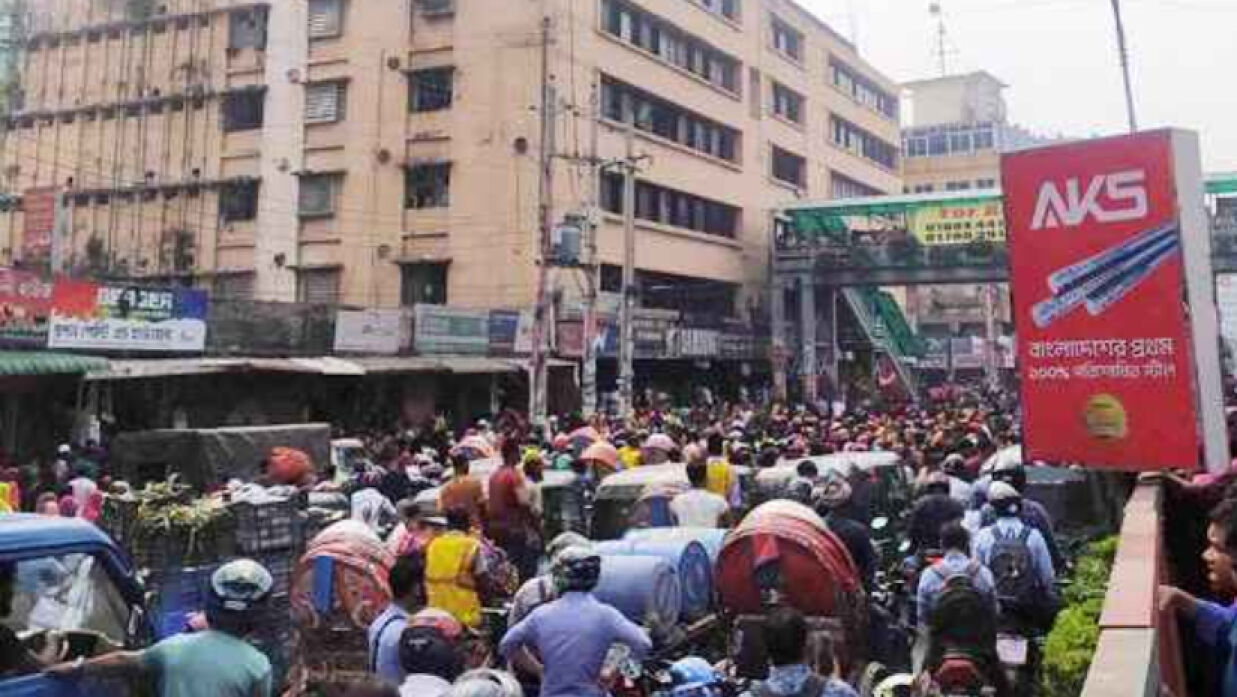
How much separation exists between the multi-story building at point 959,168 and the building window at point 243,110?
36.7m

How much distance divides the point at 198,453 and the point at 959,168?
69416mm

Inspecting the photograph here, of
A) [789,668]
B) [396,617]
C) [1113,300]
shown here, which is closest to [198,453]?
[396,617]

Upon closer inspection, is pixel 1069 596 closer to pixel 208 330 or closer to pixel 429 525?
pixel 429 525

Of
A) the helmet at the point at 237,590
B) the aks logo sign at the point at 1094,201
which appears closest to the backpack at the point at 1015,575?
the aks logo sign at the point at 1094,201

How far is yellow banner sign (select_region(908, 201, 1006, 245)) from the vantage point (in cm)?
3747

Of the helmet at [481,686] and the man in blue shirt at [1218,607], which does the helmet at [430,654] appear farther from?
the man in blue shirt at [1218,607]

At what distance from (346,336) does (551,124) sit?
29.1 ft

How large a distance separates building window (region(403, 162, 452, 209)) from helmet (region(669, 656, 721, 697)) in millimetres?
28507

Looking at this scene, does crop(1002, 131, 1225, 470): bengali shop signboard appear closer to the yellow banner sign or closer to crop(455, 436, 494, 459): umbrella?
crop(455, 436, 494, 459): umbrella

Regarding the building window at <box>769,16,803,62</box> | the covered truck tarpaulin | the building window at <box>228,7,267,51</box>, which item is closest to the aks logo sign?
the covered truck tarpaulin

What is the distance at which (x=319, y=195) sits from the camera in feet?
112

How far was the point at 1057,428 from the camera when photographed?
7387 mm

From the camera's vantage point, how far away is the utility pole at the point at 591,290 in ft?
81.0

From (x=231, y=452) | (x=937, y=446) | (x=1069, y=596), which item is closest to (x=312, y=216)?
(x=231, y=452)
